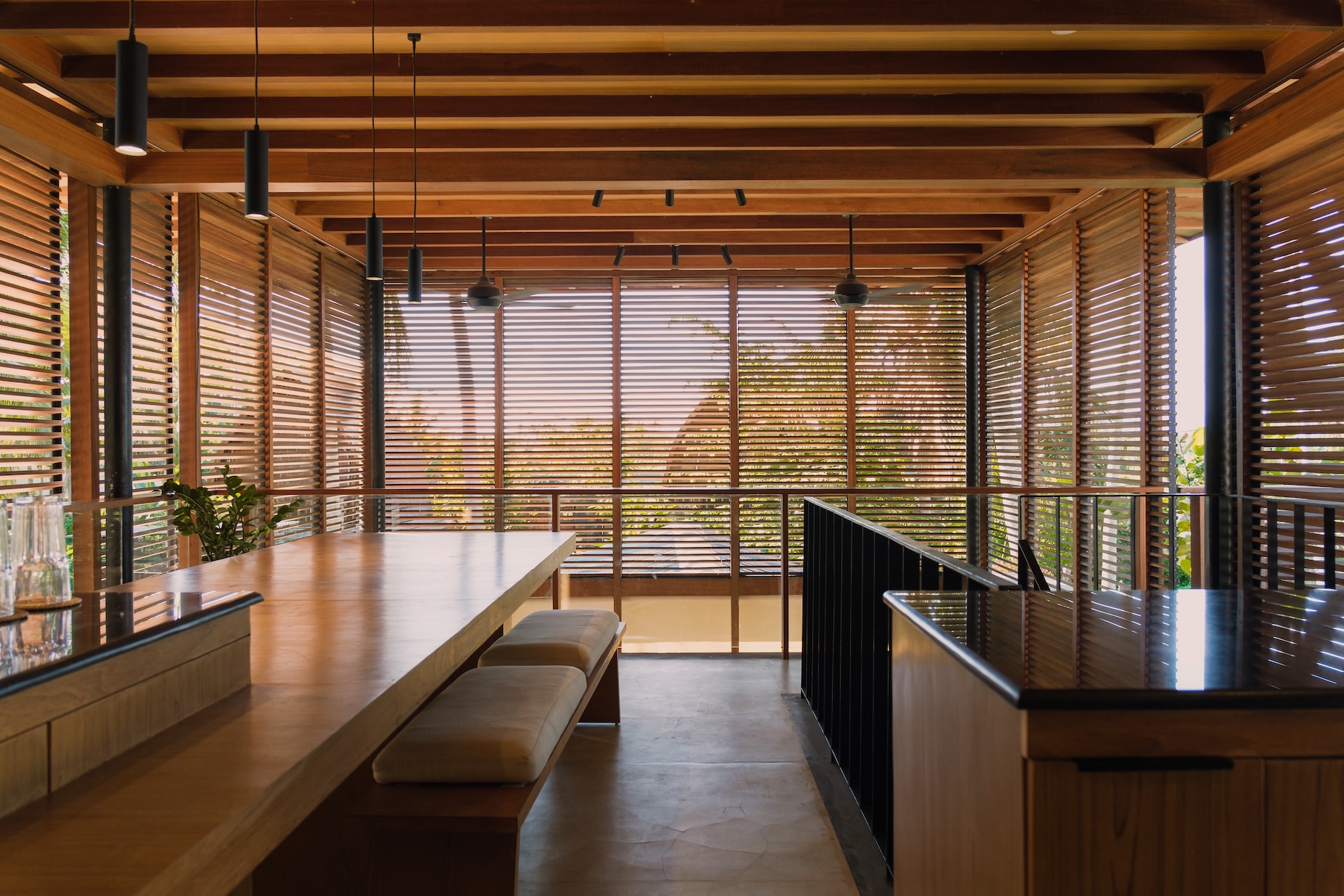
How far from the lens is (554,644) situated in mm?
2998

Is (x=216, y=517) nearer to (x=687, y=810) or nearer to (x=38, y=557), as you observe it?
(x=687, y=810)

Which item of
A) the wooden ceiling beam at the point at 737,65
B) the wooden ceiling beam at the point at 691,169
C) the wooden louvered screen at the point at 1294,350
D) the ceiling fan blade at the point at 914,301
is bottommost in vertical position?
the wooden louvered screen at the point at 1294,350

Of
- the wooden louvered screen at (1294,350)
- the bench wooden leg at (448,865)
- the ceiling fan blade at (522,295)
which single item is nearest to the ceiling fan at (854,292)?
the ceiling fan blade at (522,295)

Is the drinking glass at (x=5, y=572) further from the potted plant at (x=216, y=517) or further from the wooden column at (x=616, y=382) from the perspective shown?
the wooden column at (x=616, y=382)

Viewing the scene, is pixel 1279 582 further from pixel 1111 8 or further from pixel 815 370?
pixel 815 370

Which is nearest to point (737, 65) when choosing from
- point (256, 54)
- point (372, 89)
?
point (372, 89)

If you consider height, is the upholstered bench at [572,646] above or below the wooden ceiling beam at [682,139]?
below

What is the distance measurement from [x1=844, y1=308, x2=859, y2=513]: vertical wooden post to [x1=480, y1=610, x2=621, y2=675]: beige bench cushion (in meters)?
4.99

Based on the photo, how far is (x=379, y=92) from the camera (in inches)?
172

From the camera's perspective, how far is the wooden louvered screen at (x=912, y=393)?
8.09 m

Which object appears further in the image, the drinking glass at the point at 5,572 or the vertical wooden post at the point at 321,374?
the vertical wooden post at the point at 321,374

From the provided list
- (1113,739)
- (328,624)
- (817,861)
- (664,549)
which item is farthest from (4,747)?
(664,549)

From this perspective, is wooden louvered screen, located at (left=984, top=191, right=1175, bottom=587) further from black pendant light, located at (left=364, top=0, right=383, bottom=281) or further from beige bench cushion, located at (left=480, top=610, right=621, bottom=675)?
black pendant light, located at (left=364, top=0, right=383, bottom=281)

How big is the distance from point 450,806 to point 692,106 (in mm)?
3564
